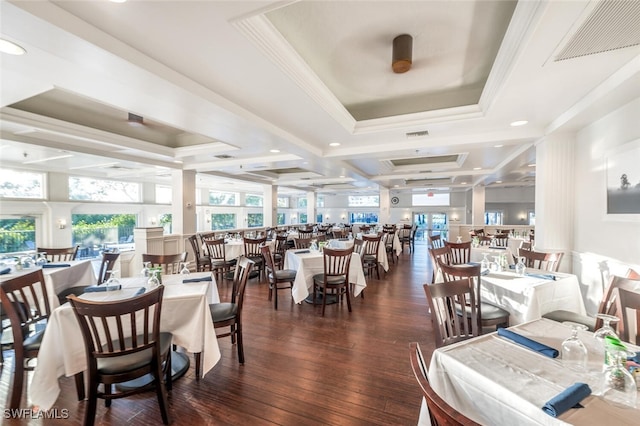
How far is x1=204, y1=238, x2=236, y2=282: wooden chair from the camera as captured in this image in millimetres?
5199

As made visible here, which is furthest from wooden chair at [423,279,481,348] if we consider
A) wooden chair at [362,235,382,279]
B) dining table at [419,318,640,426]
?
wooden chair at [362,235,382,279]

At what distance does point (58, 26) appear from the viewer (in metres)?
1.64

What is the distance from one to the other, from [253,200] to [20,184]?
993 centimetres

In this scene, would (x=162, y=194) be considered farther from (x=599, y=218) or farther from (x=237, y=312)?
(x=599, y=218)

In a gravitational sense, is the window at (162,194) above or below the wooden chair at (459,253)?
above

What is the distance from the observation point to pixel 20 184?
23.9 ft

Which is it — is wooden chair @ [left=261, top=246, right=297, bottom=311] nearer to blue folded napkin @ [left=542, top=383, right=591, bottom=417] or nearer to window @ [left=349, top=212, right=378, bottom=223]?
blue folded napkin @ [left=542, top=383, right=591, bottom=417]

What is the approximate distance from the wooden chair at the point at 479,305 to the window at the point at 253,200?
46.4 ft

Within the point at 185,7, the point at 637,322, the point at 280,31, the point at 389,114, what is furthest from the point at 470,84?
the point at 185,7

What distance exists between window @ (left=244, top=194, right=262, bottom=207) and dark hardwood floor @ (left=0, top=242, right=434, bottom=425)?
12665mm

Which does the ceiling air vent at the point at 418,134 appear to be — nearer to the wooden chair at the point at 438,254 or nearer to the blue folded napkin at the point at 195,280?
the wooden chair at the point at 438,254

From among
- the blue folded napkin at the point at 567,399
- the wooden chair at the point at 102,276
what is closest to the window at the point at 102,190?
the wooden chair at the point at 102,276

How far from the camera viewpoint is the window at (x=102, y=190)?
8.56 meters

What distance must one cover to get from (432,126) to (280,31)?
2.54 m
